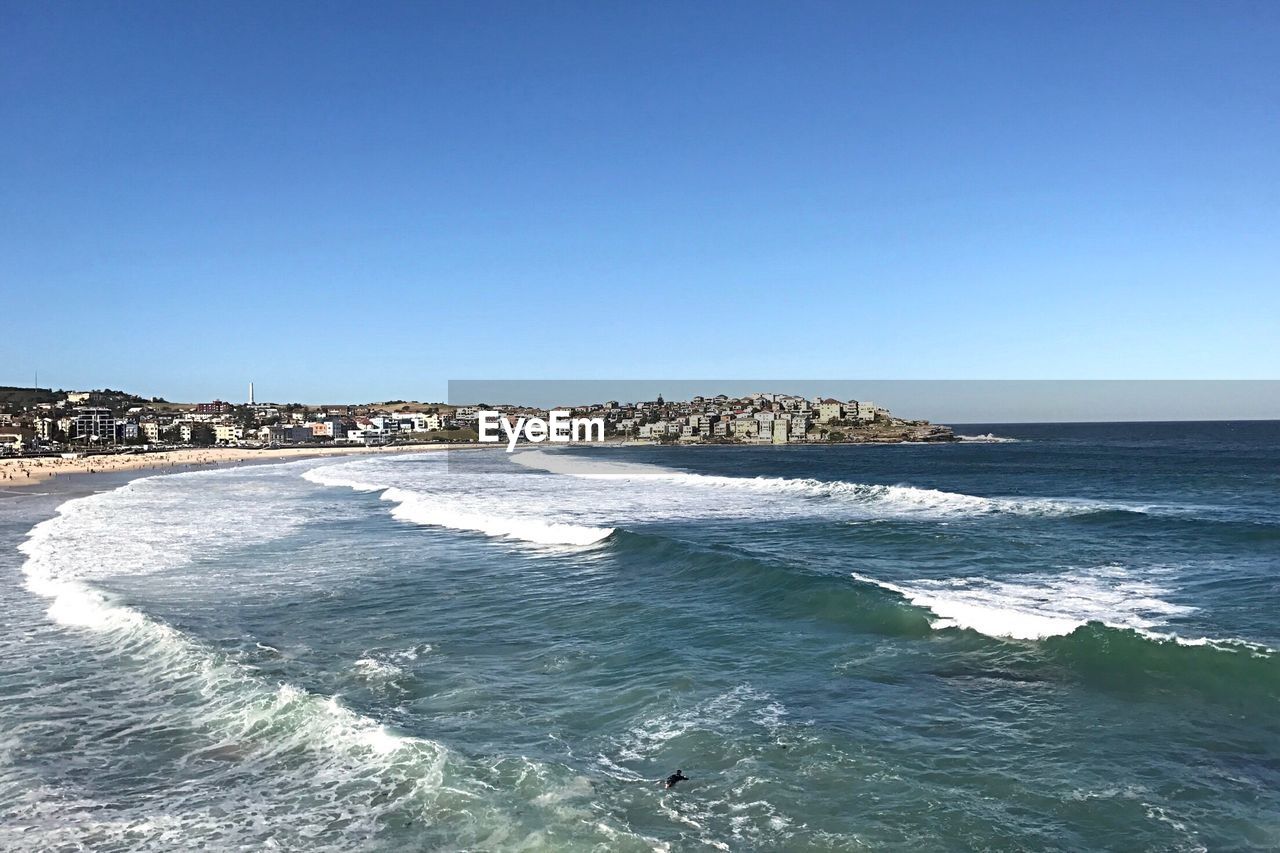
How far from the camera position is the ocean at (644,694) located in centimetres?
716

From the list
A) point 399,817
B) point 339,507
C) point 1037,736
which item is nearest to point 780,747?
point 1037,736

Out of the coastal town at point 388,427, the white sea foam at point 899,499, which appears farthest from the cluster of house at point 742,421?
the white sea foam at point 899,499

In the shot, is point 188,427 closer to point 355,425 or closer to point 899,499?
point 355,425

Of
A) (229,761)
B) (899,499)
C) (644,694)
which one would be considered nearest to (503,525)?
(644,694)

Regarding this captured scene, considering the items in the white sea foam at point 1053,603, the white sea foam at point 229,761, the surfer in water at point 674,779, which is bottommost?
the white sea foam at point 229,761

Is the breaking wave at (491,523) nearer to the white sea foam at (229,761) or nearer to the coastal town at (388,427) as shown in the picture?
the white sea foam at (229,761)

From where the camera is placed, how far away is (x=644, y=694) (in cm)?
1042

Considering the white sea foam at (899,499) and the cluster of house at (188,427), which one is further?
the cluster of house at (188,427)

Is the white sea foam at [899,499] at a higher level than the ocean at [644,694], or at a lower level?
lower

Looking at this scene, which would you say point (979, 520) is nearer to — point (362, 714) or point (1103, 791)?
point (1103, 791)

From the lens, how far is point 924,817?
282 inches

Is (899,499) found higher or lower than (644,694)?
lower

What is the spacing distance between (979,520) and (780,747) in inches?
848

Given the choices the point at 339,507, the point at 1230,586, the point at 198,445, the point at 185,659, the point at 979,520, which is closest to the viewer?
the point at 185,659
